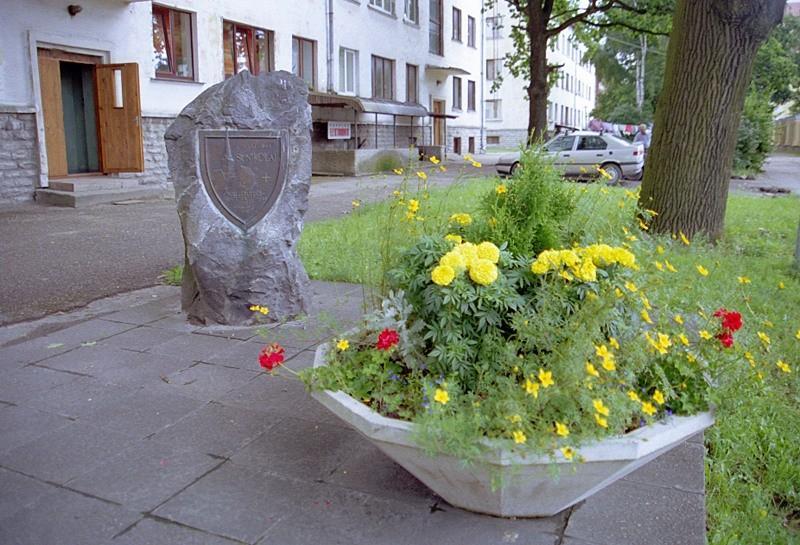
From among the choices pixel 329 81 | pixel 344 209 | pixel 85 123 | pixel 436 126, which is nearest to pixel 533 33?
pixel 329 81

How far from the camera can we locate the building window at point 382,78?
82.6ft

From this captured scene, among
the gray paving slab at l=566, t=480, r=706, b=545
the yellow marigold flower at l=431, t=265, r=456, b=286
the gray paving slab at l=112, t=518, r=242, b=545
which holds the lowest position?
the gray paving slab at l=112, t=518, r=242, b=545

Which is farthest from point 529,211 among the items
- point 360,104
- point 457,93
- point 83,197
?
point 457,93

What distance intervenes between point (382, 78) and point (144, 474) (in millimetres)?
24112

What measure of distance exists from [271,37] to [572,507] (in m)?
18.5

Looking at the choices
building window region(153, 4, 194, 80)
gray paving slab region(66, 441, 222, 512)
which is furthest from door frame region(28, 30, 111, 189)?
gray paving slab region(66, 441, 222, 512)

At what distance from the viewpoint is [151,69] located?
15.2 m

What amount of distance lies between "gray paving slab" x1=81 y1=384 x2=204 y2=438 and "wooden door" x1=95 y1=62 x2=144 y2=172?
11.5 metres

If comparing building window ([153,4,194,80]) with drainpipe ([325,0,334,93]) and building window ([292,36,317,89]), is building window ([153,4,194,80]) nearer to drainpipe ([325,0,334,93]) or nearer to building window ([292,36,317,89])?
building window ([292,36,317,89])

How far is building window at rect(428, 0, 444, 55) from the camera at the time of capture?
29781 millimetres

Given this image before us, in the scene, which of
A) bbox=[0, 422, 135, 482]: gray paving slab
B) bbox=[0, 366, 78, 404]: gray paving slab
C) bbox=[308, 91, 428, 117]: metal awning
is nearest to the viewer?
bbox=[0, 422, 135, 482]: gray paving slab

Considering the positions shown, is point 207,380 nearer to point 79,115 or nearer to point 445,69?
point 79,115

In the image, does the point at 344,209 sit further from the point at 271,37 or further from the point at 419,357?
the point at 419,357

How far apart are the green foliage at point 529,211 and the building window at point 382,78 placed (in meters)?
22.5
